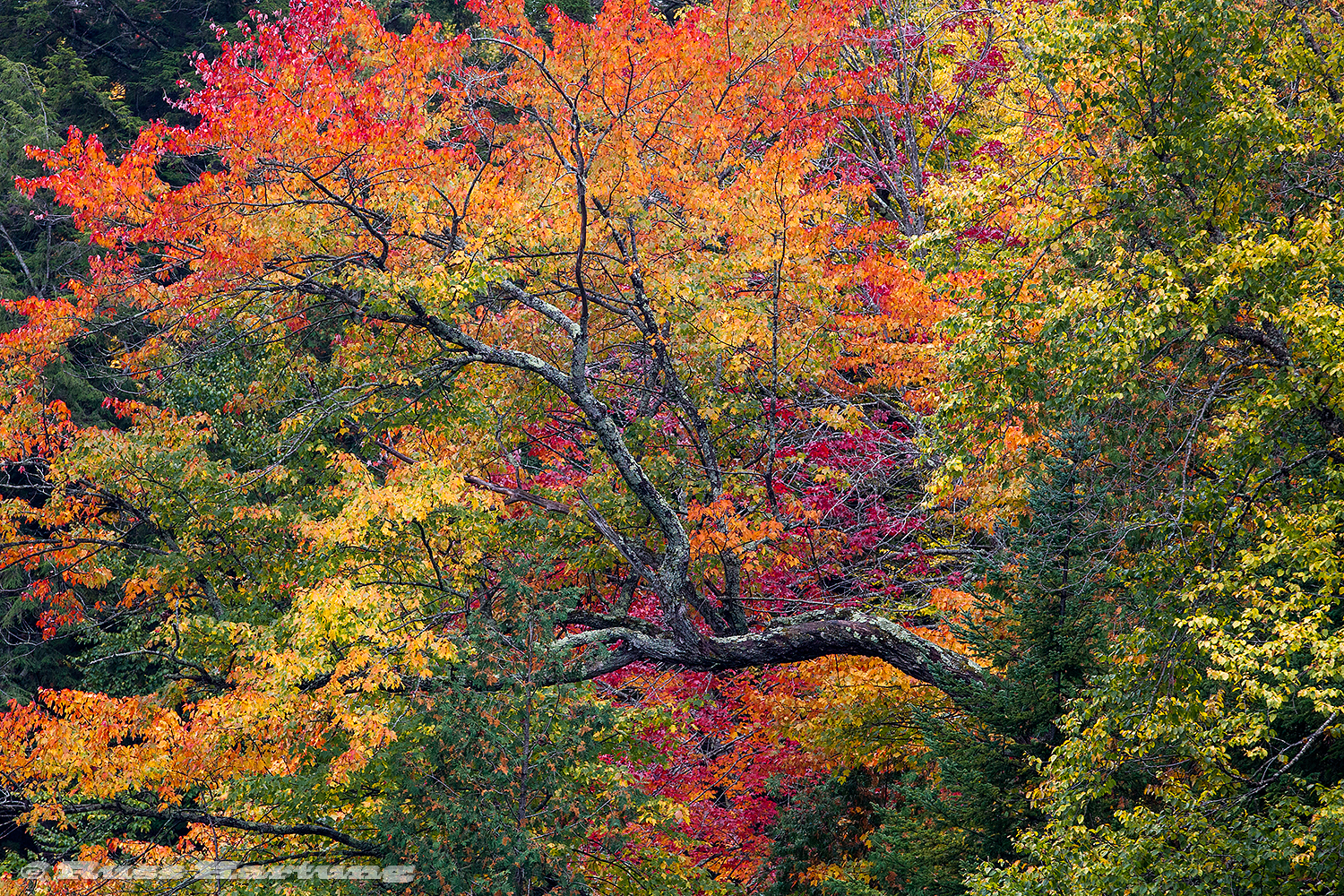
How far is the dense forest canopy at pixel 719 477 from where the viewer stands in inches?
316

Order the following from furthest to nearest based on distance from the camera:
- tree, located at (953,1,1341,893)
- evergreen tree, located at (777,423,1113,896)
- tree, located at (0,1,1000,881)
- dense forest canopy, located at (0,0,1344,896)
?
tree, located at (0,1,1000,881) → evergreen tree, located at (777,423,1113,896) → dense forest canopy, located at (0,0,1344,896) → tree, located at (953,1,1341,893)

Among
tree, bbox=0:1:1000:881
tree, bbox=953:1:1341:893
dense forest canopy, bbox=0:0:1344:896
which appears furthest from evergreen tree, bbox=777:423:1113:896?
tree, bbox=0:1:1000:881

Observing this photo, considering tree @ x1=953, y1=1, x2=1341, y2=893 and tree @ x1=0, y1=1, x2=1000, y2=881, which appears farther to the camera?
tree @ x1=0, y1=1, x2=1000, y2=881

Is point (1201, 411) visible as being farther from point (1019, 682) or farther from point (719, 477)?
point (719, 477)

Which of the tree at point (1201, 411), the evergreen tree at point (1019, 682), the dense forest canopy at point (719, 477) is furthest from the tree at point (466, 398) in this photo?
the tree at point (1201, 411)

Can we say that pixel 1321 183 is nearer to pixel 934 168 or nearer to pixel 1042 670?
pixel 1042 670

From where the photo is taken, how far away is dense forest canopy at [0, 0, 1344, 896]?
803cm

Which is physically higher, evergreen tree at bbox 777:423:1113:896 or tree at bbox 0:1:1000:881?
tree at bbox 0:1:1000:881

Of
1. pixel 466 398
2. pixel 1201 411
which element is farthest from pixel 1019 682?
pixel 466 398

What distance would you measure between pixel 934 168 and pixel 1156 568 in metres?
15.0

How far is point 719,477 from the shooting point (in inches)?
480

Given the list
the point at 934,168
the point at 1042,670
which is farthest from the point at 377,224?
the point at 934,168

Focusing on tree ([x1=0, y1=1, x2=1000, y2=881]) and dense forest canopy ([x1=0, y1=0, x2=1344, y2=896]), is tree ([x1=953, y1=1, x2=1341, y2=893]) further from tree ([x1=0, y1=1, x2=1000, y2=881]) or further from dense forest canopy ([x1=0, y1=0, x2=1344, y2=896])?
tree ([x1=0, y1=1, x2=1000, y2=881])

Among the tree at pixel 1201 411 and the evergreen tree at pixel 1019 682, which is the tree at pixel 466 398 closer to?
the evergreen tree at pixel 1019 682
